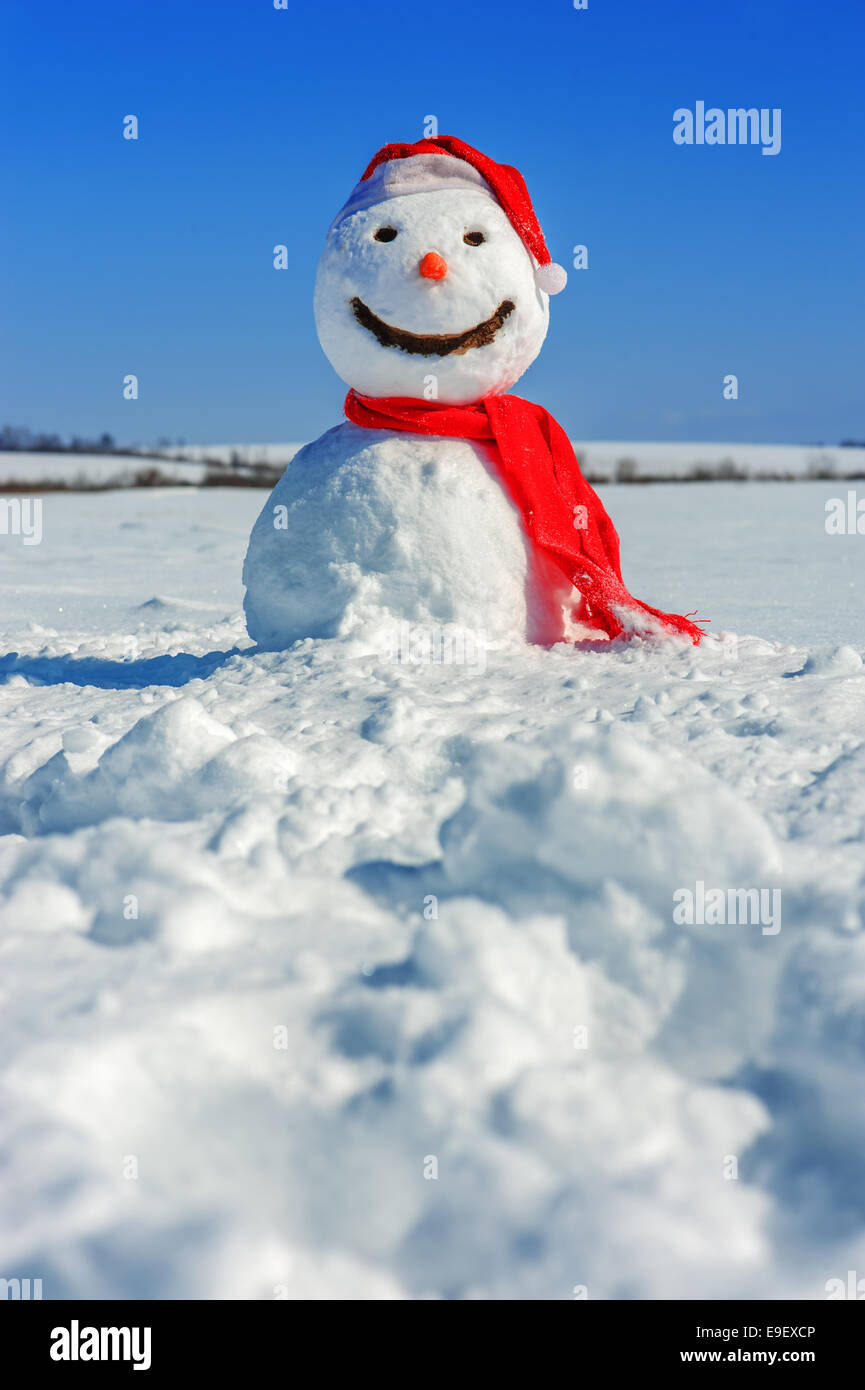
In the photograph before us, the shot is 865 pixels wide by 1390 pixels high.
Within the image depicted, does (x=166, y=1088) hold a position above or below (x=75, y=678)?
below

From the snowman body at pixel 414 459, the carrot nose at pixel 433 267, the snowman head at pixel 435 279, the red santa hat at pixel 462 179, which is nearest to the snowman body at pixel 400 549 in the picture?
the snowman body at pixel 414 459

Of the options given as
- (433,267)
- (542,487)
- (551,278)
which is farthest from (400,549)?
(551,278)

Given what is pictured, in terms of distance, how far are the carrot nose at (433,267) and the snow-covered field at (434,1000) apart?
1.04 m

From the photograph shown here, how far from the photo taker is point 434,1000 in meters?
1.42

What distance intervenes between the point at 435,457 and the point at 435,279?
0.42 metres

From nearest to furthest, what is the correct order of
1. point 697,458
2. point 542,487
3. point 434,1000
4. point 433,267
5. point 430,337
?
1. point 434,1000
2. point 433,267
3. point 430,337
4. point 542,487
5. point 697,458

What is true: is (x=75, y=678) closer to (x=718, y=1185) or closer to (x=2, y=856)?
(x=2, y=856)

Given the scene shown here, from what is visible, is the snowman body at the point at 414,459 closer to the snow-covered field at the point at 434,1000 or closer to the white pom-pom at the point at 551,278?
the white pom-pom at the point at 551,278

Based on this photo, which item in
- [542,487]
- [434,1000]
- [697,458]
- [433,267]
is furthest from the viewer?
[697,458]

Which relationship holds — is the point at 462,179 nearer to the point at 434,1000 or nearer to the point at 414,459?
the point at 414,459

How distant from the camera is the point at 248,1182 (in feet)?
4.14

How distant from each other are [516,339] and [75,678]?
1.53 metres

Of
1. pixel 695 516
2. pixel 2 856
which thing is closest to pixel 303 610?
pixel 2 856
